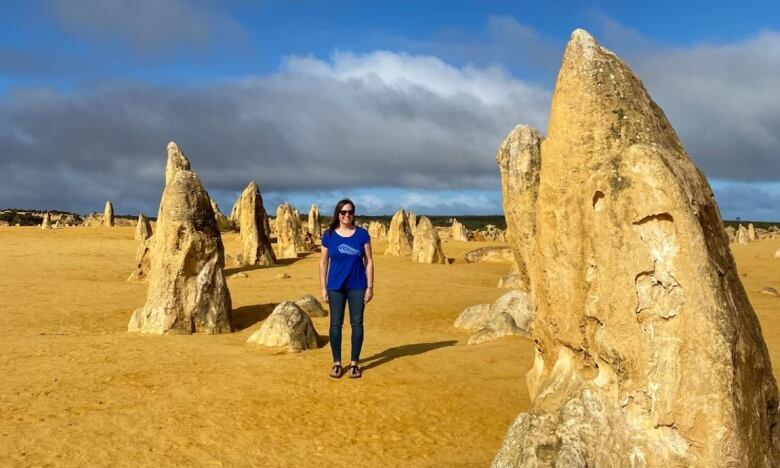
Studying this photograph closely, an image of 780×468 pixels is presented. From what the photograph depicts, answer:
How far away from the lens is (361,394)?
311 inches

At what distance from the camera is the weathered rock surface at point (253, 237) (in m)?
27.2

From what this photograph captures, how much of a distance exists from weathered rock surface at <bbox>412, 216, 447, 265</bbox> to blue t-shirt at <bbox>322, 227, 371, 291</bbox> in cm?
2277

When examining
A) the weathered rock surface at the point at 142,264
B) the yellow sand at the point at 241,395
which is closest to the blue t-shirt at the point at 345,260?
the yellow sand at the point at 241,395

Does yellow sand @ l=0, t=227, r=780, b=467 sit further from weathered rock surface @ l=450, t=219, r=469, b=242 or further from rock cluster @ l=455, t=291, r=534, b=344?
weathered rock surface @ l=450, t=219, r=469, b=242

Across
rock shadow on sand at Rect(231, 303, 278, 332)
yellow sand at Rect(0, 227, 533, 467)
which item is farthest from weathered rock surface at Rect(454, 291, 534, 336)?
rock shadow on sand at Rect(231, 303, 278, 332)

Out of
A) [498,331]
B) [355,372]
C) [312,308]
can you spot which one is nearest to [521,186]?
[355,372]

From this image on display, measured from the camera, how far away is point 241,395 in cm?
780

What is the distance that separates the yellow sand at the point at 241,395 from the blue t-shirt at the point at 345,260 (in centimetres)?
133

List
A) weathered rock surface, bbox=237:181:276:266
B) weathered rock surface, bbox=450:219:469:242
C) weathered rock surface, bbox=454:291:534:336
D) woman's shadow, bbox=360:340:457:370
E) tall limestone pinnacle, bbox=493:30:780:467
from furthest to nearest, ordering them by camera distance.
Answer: weathered rock surface, bbox=450:219:469:242 < weathered rock surface, bbox=237:181:276:266 < weathered rock surface, bbox=454:291:534:336 < woman's shadow, bbox=360:340:457:370 < tall limestone pinnacle, bbox=493:30:780:467

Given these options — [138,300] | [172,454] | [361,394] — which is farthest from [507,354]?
[138,300]

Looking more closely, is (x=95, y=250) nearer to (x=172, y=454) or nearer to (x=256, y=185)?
(x=256, y=185)

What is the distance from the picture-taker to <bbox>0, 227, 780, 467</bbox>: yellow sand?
243 inches

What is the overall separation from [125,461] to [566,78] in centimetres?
533

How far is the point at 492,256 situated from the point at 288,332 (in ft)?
81.6
